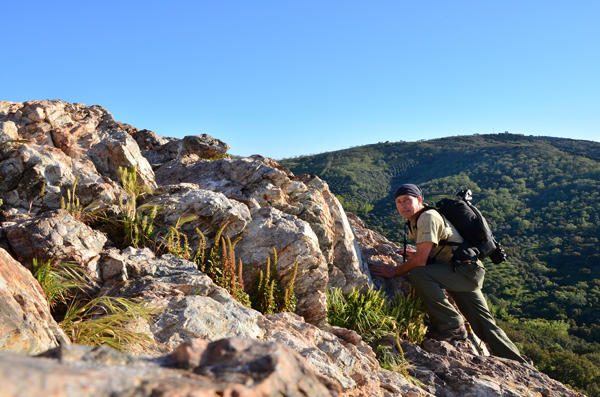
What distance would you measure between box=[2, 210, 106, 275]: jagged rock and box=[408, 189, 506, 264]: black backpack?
16.1ft

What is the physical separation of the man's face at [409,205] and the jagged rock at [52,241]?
4.51 meters

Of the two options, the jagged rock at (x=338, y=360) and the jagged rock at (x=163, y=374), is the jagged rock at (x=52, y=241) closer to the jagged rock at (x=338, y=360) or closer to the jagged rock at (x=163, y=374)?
the jagged rock at (x=338, y=360)

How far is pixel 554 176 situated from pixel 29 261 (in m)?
76.0

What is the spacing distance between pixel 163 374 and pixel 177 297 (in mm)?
2451

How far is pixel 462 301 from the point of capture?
6.43m

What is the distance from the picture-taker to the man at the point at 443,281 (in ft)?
19.8

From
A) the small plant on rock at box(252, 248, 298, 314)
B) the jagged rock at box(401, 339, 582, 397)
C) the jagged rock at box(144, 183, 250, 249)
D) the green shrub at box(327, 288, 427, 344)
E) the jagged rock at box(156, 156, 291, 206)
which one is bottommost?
the jagged rock at box(401, 339, 582, 397)

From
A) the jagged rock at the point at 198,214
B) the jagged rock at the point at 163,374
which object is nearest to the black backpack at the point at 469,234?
the jagged rock at the point at 198,214

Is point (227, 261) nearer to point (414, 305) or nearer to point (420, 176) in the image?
point (414, 305)

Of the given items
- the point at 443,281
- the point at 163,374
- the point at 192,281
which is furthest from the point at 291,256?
the point at 163,374

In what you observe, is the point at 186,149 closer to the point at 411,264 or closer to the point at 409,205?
the point at 409,205

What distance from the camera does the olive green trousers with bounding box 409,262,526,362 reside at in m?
6.07

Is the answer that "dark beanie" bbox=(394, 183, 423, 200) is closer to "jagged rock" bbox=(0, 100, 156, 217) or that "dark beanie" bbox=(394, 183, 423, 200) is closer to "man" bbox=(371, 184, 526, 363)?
"man" bbox=(371, 184, 526, 363)

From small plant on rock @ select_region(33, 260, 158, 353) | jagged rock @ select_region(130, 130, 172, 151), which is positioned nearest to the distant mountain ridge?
jagged rock @ select_region(130, 130, 172, 151)
